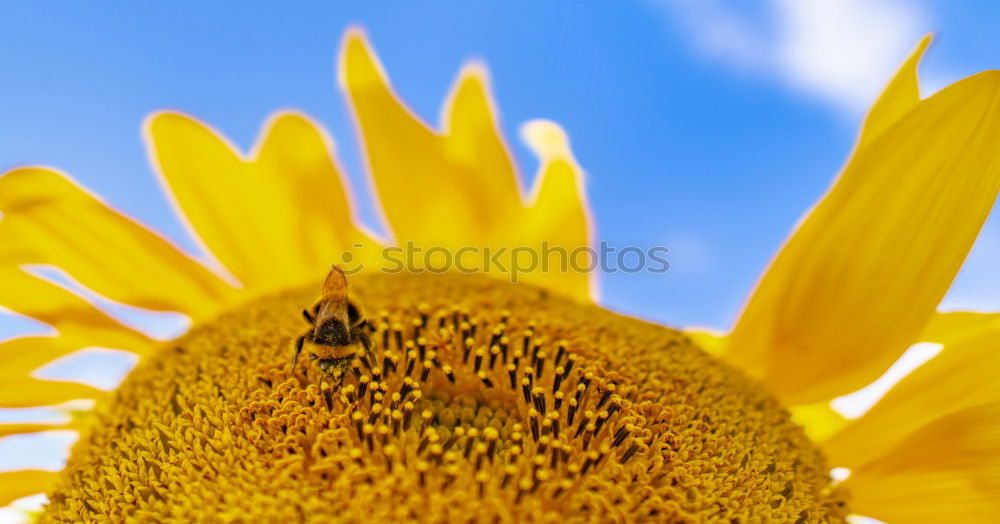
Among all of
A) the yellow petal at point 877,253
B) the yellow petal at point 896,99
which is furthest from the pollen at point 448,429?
the yellow petal at point 896,99

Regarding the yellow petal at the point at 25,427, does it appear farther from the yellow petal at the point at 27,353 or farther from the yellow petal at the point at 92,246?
the yellow petal at the point at 92,246

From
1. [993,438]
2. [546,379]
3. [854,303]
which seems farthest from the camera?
[854,303]

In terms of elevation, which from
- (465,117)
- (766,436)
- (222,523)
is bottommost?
(222,523)

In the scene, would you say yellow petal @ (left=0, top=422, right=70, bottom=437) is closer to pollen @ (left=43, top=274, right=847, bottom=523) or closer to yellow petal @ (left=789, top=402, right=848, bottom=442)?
pollen @ (left=43, top=274, right=847, bottom=523)

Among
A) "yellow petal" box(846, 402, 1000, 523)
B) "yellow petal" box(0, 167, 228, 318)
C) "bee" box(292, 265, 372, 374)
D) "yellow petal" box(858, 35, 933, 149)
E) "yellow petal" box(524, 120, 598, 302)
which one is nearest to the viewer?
"bee" box(292, 265, 372, 374)

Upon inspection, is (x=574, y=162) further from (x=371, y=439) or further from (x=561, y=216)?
(x=371, y=439)

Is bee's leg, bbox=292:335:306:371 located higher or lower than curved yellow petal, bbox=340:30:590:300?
lower

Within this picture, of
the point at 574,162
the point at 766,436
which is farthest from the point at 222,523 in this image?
the point at 574,162

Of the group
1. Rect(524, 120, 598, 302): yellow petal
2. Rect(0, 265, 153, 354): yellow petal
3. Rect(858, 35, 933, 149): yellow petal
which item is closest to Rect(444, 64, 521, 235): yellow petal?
Rect(524, 120, 598, 302): yellow petal
